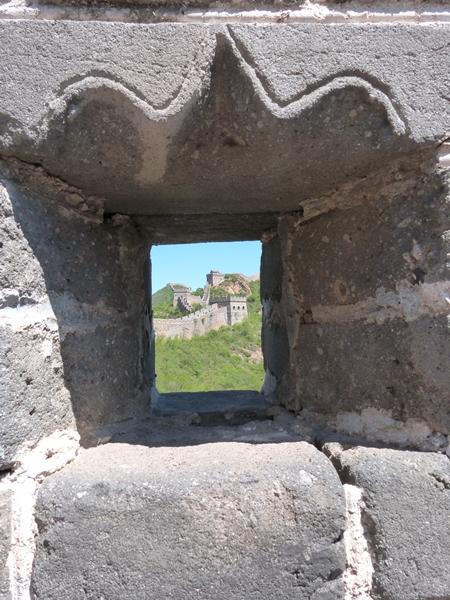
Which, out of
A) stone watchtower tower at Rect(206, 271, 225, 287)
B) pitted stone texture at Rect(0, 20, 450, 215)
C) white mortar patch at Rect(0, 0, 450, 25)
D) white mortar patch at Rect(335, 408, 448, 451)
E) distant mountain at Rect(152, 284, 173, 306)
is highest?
white mortar patch at Rect(0, 0, 450, 25)

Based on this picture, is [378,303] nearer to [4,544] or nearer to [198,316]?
[4,544]

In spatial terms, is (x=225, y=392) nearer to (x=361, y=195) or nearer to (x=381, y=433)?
(x=381, y=433)

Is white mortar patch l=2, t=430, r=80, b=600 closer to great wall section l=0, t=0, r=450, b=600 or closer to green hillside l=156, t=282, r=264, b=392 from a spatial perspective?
great wall section l=0, t=0, r=450, b=600

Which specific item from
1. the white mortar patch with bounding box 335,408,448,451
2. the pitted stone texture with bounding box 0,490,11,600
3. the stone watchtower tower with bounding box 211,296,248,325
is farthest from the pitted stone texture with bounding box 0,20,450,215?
the stone watchtower tower with bounding box 211,296,248,325

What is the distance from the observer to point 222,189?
3.81 ft

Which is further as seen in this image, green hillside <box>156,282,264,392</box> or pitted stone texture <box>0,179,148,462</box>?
green hillside <box>156,282,264,392</box>

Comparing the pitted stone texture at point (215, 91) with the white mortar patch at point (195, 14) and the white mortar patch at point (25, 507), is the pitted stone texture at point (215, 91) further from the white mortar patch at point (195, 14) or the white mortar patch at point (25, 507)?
the white mortar patch at point (25, 507)

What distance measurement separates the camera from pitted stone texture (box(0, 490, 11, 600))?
903 millimetres

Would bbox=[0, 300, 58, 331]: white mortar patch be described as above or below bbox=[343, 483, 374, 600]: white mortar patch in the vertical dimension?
above

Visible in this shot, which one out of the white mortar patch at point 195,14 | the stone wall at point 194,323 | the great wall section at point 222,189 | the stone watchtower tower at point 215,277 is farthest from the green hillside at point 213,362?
the stone watchtower tower at point 215,277

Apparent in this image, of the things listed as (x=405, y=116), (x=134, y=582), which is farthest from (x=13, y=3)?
(x=134, y=582)

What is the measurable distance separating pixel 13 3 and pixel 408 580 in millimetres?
1344

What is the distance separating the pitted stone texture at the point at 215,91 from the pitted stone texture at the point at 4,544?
0.68 meters

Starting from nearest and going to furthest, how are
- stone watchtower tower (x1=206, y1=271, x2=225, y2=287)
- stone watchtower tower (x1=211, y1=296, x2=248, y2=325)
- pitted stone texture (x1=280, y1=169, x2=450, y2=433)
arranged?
1. pitted stone texture (x1=280, y1=169, x2=450, y2=433)
2. stone watchtower tower (x1=211, y1=296, x2=248, y2=325)
3. stone watchtower tower (x1=206, y1=271, x2=225, y2=287)
